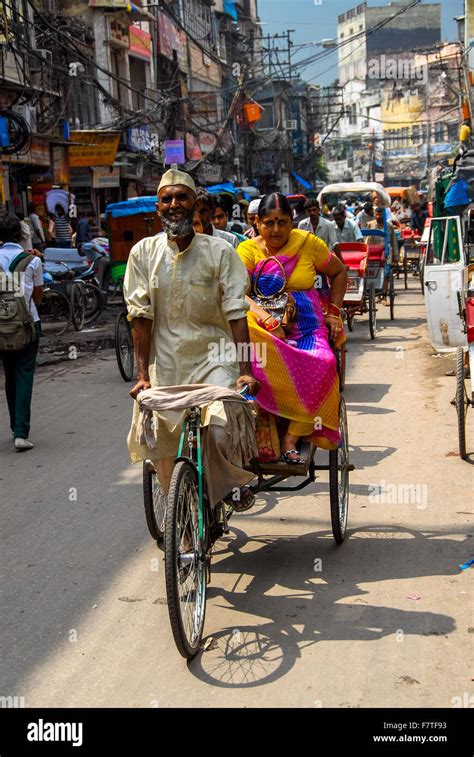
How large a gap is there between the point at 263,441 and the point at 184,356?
703mm

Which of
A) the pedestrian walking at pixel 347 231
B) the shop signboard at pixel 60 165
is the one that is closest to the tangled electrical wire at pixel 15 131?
the shop signboard at pixel 60 165

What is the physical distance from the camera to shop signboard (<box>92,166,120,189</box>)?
28125mm

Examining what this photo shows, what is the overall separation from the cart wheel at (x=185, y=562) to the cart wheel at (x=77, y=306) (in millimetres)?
12342

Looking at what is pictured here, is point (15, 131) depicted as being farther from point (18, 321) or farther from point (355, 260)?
point (18, 321)

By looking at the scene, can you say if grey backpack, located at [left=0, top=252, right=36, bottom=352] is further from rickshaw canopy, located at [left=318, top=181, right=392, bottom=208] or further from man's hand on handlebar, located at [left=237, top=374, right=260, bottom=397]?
rickshaw canopy, located at [left=318, top=181, right=392, bottom=208]

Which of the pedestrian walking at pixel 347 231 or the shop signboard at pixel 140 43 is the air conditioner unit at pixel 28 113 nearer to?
the pedestrian walking at pixel 347 231

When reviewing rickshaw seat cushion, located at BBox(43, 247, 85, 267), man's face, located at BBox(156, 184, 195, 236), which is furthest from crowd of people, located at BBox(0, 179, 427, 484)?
rickshaw seat cushion, located at BBox(43, 247, 85, 267)

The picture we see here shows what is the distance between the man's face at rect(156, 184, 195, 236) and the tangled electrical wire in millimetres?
14426

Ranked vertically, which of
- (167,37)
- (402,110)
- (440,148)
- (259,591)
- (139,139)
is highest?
(402,110)

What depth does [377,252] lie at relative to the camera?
16.6m

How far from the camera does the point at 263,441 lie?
5.23 m

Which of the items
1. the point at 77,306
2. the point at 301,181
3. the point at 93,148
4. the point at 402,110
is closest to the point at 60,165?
the point at 93,148

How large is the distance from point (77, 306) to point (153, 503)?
11.6 m
